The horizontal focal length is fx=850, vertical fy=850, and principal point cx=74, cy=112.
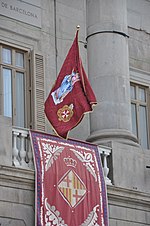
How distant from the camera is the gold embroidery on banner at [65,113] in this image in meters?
16.3

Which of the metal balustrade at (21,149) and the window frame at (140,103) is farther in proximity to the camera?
the window frame at (140,103)

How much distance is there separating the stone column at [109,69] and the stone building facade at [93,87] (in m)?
0.02

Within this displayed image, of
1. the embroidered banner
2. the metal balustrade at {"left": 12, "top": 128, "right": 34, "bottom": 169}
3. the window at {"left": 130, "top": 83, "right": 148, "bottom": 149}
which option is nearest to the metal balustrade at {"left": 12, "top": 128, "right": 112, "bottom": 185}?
the metal balustrade at {"left": 12, "top": 128, "right": 34, "bottom": 169}

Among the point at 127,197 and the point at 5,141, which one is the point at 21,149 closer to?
the point at 5,141

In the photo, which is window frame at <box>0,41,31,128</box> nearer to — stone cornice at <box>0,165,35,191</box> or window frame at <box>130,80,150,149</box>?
window frame at <box>130,80,150,149</box>

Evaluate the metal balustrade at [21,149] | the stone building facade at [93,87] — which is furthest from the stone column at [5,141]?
the metal balustrade at [21,149]

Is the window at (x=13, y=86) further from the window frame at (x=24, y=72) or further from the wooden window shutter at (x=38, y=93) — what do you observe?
the wooden window shutter at (x=38, y=93)

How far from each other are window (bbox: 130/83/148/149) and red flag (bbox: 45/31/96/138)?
5.31 meters

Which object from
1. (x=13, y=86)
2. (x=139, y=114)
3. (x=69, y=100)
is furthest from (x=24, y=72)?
(x=69, y=100)

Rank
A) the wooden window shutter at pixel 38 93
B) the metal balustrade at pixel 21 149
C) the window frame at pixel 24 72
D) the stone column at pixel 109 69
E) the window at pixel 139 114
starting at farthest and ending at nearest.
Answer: the window at pixel 139 114 < the wooden window shutter at pixel 38 93 < the window frame at pixel 24 72 < the stone column at pixel 109 69 < the metal balustrade at pixel 21 149

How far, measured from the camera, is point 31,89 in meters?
20.0

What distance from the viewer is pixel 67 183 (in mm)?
16438

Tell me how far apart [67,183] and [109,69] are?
3344 mm

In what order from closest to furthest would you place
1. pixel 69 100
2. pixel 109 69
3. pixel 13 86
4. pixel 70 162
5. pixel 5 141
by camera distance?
pixel 5 141
pixel 69 100
pixel 70 162
pixel 109 69
pixel 13 86
